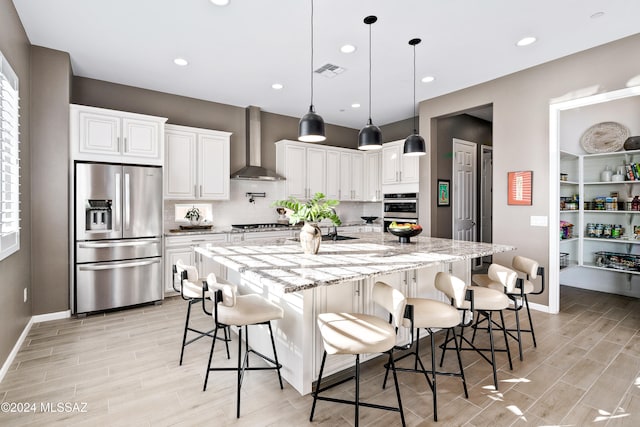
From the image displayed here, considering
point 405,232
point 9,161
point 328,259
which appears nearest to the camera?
point 328,259

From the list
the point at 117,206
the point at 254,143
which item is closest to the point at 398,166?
the point at 254,143

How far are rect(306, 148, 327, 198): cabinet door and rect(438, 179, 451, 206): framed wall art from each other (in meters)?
2.07

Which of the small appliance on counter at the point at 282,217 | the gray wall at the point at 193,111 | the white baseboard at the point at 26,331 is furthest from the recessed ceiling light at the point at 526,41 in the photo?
the white baseboard at the point at 26,331

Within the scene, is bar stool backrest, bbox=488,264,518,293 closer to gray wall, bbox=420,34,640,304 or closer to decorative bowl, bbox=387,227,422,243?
decorative bowl, bbox=387,227,422,243

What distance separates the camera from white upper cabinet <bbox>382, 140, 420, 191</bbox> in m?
5.46

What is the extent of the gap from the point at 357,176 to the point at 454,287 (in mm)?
4733

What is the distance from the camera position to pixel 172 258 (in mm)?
4422

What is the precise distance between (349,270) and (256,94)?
3.84m

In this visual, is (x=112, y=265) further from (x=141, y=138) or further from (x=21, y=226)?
(x=141, y=138)

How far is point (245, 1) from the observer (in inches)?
109

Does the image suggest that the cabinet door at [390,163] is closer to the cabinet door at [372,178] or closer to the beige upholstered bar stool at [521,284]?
the cabinet door at [372,178]

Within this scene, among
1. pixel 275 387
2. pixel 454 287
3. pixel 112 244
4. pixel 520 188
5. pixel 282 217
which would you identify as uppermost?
pixel 520 188

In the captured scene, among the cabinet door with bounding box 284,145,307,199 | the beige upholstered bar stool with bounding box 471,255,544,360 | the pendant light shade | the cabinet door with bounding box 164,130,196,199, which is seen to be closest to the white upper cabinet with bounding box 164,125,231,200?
the cabinet door with bounding box 164,130,196,199

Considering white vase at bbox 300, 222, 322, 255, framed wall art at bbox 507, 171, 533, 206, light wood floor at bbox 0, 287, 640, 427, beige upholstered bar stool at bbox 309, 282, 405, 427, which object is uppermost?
framed wall art at bbox 507, 171, 533, 206
